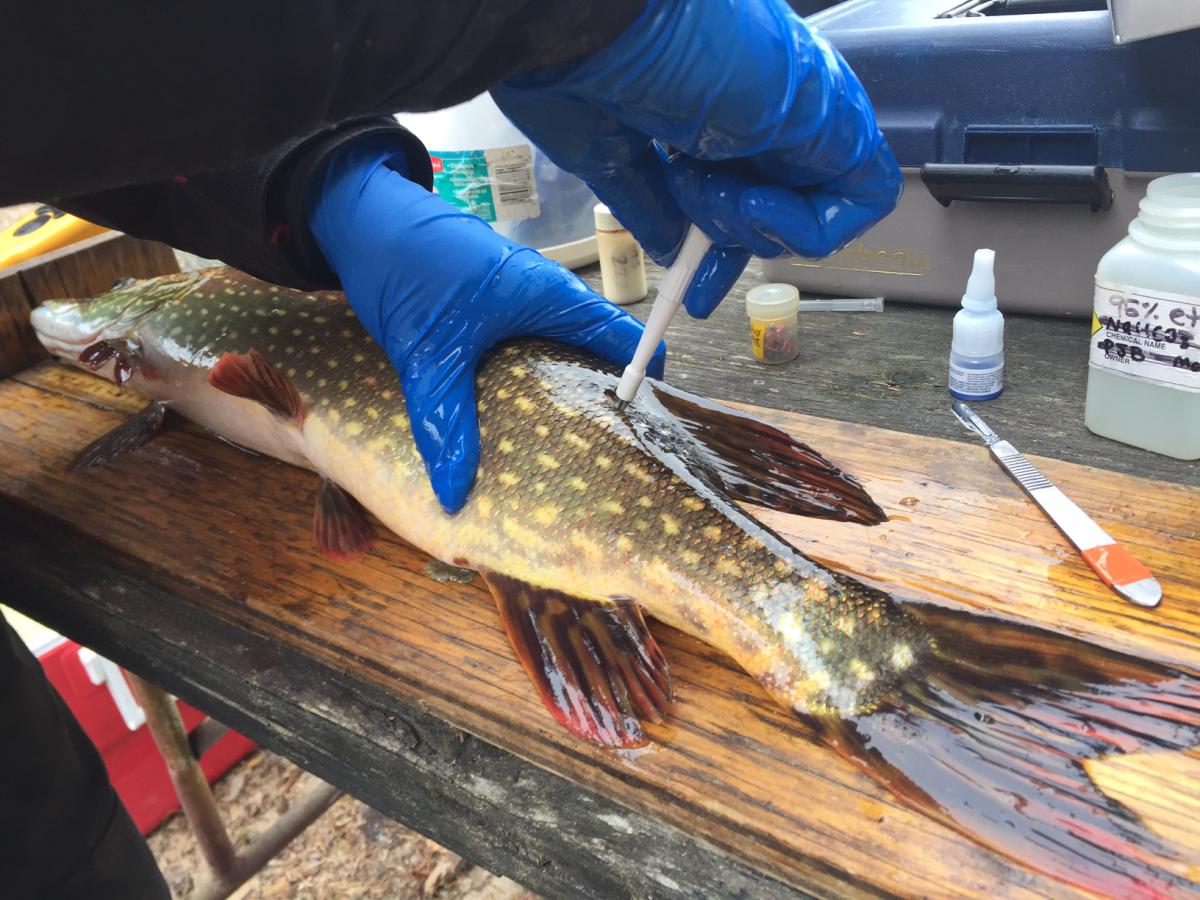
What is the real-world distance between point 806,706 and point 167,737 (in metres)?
1.09

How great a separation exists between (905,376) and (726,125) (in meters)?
0.63

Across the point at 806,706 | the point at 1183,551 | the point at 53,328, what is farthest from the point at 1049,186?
the point at 53,328

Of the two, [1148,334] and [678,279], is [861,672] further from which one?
[1148,334]

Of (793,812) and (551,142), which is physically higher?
(551,142)

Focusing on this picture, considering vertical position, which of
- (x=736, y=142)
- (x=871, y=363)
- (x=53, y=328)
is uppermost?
(x=736, y=142)

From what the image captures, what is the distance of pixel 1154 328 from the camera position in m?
0.93

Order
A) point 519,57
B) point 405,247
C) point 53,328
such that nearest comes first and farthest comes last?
point 519,57 → point 405,247 → point 53,328

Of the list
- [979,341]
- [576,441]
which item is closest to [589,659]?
[576,441]

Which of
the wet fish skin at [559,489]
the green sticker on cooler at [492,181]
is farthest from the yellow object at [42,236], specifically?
the green sticker on cooler at [492,181]

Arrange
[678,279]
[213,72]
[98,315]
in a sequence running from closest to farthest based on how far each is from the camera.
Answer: [213,72]
[678,279]
[98,315]

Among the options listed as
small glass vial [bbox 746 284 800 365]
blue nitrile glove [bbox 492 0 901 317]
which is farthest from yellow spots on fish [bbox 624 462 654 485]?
small glass vial [bbox 746 284 800 365]

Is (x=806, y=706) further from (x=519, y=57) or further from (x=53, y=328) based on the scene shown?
(x=53, y=328)

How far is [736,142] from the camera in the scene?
2.40ft

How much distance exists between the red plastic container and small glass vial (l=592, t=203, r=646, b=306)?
1.08 m
